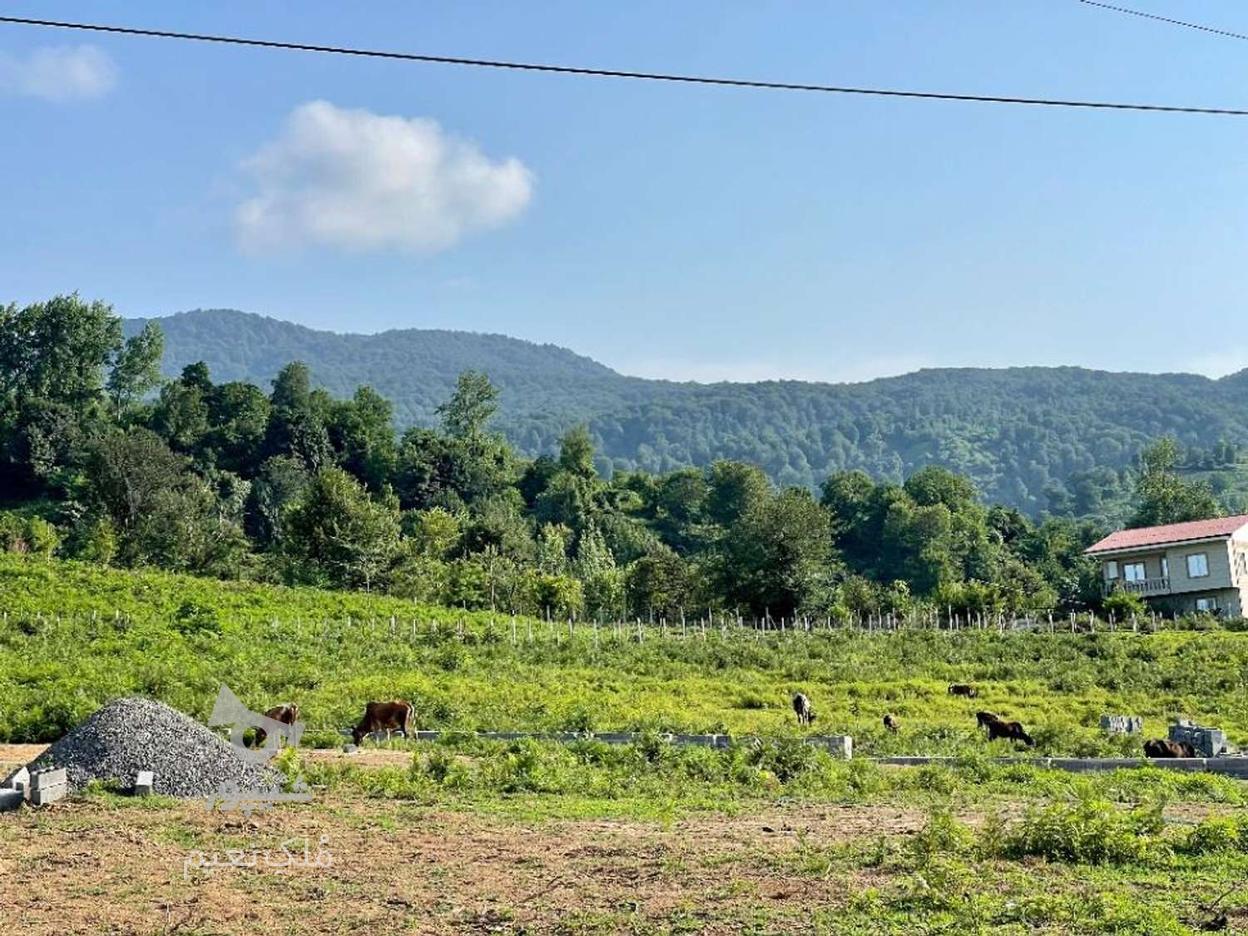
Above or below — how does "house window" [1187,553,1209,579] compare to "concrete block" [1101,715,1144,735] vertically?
above

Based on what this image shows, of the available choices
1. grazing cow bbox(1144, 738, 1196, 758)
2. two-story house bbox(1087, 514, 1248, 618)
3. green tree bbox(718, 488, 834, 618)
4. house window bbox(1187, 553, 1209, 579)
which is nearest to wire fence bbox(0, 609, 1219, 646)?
green tree bbox(718, 488, 834, 618)

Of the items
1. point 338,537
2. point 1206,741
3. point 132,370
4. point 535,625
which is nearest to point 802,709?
point 1206,741

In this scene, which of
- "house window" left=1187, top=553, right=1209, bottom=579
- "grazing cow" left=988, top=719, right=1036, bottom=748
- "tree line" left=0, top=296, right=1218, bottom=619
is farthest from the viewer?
"tree line" left=0, top=296, right=1218, bottom=619

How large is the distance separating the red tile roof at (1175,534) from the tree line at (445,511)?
143 inches

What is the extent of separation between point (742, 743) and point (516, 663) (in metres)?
17.5

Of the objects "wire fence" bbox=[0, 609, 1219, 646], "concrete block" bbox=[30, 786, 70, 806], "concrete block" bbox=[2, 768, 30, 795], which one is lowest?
"concrete block" bbox=[30, 786, 70, 806]

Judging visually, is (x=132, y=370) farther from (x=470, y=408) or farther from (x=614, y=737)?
(x=614, y=737)

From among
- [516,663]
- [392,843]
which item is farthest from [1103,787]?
[516,663]

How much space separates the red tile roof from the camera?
59.0 meters

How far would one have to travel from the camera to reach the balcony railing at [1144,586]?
61469 millimetres

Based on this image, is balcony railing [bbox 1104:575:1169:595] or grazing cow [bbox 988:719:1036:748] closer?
grazing cow [bbox 988:719:1036:748]

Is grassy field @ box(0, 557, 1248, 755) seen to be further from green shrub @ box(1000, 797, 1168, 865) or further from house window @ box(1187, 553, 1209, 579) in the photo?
house window @ box(1187, 553, 1209, 579)

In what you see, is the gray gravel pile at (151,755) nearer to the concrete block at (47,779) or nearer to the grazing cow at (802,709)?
the concrete block at (47,779)

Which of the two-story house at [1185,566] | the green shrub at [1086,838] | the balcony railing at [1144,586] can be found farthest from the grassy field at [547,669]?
the balcony railing at [1144,586]
